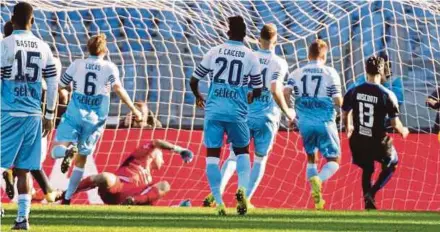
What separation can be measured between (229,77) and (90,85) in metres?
2.09

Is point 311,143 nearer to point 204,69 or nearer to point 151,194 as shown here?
point 151,194

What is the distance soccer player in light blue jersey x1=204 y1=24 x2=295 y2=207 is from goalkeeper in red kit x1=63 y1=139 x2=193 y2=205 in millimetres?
1062

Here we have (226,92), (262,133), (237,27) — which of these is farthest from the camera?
(262,133)

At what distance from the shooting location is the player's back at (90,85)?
1172 cm

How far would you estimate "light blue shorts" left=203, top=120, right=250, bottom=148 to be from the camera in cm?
1007

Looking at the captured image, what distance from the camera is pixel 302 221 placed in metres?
9.75

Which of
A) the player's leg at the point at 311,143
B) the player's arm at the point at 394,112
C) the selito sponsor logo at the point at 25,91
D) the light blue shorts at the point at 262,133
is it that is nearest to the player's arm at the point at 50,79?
the selito sponsor logo at the point at 25,91

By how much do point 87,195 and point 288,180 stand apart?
2.16m

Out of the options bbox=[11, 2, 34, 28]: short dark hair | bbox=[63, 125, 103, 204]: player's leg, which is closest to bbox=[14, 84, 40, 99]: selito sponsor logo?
bbox=[11, 2, 34, 28]: short dark hair

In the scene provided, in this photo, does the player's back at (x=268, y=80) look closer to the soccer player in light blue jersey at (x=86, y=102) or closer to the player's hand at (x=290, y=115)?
the player's hand at (x=290, y=115)

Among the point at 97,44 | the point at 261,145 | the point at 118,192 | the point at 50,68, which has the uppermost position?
the point at 97,44

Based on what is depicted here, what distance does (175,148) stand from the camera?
1307 centimetres

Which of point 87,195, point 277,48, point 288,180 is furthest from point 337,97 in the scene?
point 277,48

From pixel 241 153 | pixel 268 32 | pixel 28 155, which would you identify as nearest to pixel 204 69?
pixel 241 153
